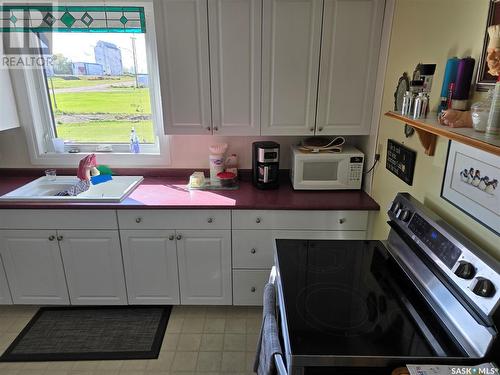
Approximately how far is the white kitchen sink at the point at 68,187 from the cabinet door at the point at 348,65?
1360 mm

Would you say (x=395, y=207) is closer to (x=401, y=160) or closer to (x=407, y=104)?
(x=401, y=160)

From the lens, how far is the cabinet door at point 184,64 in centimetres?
192

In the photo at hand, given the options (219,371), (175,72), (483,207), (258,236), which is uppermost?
(175,72)

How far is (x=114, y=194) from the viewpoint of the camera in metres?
2.17

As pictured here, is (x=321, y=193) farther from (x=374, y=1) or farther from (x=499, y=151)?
(x=499, y=151)

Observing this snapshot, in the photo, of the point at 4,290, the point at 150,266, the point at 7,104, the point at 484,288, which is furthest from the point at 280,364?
the point at 7,104

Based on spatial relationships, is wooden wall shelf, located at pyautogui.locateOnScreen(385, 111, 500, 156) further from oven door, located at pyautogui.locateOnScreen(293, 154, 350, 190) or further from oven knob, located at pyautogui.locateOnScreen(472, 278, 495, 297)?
oven door, located at pyautogui.locateOnScreen(293, 154, 350, 190)

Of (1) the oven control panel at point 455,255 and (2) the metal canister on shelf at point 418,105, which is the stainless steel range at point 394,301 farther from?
(2) the metal canister on shelf at point 418,105

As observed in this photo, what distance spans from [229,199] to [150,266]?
68 cm

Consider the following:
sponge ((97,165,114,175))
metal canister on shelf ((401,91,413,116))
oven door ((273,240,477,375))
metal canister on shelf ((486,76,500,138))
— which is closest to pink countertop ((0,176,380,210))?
sponge ((97,165,114,175))

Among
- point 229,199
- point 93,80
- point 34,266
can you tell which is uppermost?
point 93,80

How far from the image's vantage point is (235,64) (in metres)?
A: 2.01

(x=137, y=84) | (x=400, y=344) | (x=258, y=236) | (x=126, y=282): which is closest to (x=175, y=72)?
(x=137, y=84)

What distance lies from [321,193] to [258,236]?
516 mm
